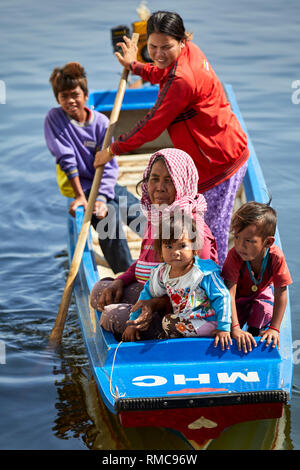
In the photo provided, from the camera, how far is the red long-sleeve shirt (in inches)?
134

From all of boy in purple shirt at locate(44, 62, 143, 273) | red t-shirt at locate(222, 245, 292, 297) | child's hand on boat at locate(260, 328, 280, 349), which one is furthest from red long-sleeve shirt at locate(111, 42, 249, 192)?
boy in purple shirt at locate(44, 62, 143, 273)

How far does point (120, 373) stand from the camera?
2.99 meters

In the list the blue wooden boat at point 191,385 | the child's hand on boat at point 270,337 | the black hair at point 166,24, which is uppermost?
the black hair at point 166,24

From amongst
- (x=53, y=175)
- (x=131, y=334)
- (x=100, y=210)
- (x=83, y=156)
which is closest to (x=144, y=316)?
(x=131, y=334)

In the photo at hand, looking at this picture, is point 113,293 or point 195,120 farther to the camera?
point 195,120

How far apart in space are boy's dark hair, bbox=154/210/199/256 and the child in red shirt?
177 mm

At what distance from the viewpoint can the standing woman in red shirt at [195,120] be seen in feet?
11.1

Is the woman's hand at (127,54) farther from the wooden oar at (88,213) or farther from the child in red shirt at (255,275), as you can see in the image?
the child in red shirt at (255,275)

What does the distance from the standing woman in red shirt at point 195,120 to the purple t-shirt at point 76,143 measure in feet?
2.97

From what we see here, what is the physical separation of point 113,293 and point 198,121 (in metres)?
0.96

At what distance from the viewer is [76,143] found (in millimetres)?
4742

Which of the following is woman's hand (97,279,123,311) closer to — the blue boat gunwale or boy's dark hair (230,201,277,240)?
the blue boat gunwale

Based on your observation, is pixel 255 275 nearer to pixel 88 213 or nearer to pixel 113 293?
pixel 113 293

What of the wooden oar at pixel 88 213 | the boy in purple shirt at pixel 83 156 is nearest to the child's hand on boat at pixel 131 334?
the wooden oar at pixel 88 213
